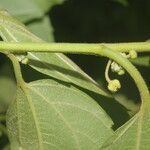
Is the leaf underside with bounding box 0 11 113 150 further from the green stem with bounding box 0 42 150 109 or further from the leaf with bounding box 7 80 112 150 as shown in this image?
the green stem with bounding box 0 42 150 109

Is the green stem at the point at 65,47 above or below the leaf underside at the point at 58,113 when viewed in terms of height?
above

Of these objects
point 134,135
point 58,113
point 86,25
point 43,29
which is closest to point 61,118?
point 58,113

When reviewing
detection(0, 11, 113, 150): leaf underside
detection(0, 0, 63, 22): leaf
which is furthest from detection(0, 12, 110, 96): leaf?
detection(0, 0, 63, 22): leaf

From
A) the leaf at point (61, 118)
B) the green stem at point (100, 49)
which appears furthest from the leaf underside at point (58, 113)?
the green stem at point (100, 49)

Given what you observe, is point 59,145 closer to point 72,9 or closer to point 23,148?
point 23,148

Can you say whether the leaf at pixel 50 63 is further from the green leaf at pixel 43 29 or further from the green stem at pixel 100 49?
the green leaf at pixel 43 29
